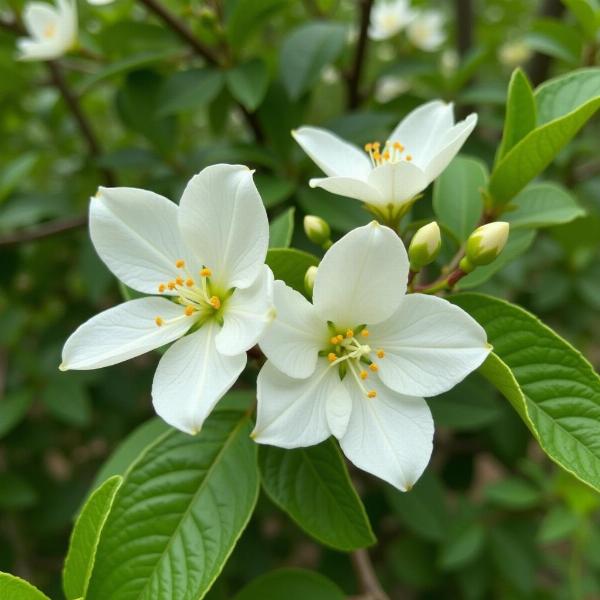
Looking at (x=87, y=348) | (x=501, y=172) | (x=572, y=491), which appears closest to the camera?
(x=87, y=348)

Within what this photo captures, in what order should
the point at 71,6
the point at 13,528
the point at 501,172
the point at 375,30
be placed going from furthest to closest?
the point at 375,30 → the point at 13,528 → the point at 71,6 → the point at 501,172

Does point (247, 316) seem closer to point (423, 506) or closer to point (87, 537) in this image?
point (87, 537)

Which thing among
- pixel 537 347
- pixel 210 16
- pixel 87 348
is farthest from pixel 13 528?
pixel 537 347

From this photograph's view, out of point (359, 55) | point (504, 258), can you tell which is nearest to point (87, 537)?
point (504, 258)

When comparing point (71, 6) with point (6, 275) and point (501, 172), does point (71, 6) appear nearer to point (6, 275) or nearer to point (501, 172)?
point (6, 275)

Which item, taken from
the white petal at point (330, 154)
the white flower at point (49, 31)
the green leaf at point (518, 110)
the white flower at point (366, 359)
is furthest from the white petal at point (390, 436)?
the white flower at point (49, 31)

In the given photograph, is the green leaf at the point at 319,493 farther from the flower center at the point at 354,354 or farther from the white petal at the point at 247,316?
the white petal at the point at 247,316

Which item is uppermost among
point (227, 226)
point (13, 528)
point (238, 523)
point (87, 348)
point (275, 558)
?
point (227, 226)

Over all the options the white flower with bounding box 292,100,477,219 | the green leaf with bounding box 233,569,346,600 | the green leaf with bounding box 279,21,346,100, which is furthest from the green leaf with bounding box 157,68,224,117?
the green leaf with bounding box 233,569,346,600
